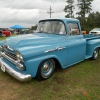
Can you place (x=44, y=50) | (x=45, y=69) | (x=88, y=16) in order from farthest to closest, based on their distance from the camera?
(x=88, y=16)
(x=45, y=69)
(x=44, y=50)

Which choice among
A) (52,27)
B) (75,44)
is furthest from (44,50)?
(75,44)

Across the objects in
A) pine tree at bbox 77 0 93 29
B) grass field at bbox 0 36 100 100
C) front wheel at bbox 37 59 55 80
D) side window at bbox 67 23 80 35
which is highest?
pine tree at bbox 77 0 93 29

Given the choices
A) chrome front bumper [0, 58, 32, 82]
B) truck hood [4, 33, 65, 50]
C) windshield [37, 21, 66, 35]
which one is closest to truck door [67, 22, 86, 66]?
windshield [37, 21, 66, 35]

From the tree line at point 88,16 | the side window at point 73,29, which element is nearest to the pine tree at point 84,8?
the tree line at point 88,16

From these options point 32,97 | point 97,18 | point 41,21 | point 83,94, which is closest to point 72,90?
point 83,94

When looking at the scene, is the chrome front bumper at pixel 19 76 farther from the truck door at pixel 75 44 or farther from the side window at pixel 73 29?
the side window at pixel 73 29

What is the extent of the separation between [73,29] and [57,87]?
2107 millimetres

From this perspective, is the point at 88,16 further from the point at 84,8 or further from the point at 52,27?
the point at 52,27

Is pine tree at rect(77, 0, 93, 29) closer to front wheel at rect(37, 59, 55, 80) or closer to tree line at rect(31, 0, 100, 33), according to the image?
tree line at rect(31, 0, 100, 33)

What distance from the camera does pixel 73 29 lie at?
445 centimetres

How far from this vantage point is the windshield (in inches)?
161

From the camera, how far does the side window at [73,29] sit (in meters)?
4.25

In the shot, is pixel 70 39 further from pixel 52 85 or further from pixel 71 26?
pixel 52 85

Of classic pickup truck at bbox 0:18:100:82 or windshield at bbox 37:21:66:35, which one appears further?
windshield at bbox 37:21:66:35
